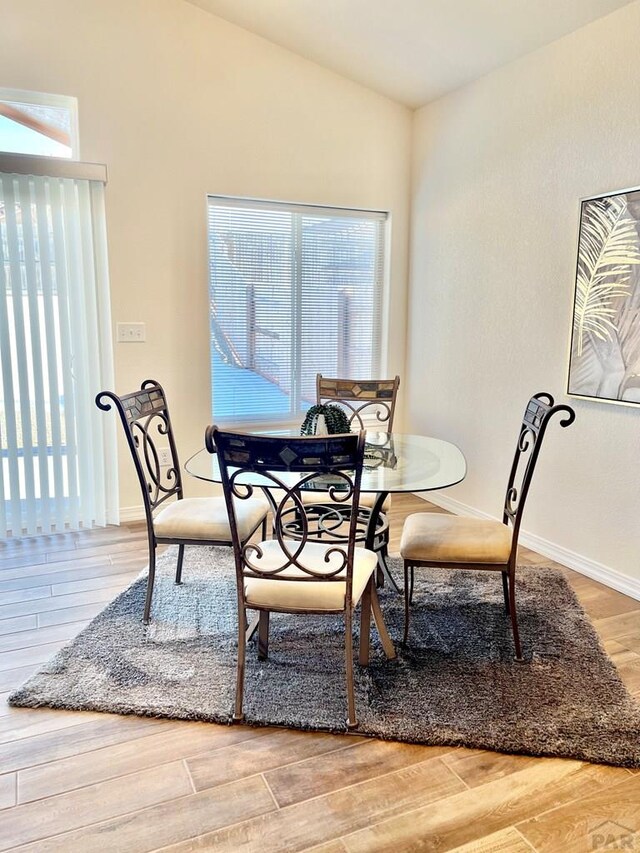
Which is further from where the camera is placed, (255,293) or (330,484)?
(255,293)

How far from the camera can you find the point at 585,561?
10.3 ft

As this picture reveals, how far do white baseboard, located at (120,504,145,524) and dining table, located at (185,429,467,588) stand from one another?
1315 mm

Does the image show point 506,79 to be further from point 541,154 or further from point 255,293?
point 255,293

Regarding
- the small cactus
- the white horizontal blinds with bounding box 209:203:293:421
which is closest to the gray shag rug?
the small cactus

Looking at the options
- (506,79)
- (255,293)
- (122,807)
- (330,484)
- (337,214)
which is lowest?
(122,807)

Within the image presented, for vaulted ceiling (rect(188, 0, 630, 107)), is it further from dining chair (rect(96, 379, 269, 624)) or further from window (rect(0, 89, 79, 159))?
dining chair (rect(96, 379, 269, 624))

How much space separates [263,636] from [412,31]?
320cm

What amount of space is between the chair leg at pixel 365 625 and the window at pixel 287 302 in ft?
7.34

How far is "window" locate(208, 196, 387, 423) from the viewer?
13.3 ft

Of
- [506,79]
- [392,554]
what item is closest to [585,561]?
[392,554]

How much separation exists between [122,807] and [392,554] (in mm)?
2012

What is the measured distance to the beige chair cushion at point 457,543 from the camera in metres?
2.33

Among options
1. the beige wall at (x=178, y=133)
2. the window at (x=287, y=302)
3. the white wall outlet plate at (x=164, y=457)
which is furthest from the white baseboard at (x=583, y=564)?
the beige wall at (x=178, y=133)

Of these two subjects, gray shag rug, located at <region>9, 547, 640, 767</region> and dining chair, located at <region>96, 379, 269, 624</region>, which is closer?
gray shag rug, located at <region>9, 547, 640, 767</region>
